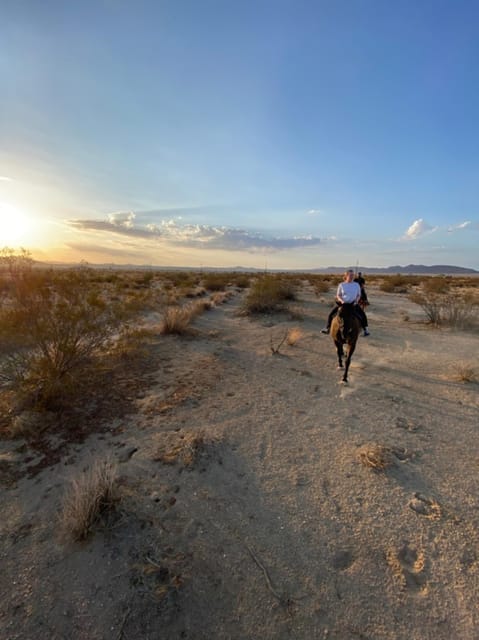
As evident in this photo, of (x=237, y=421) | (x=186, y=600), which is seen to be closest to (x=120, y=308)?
(x=237, y=421)

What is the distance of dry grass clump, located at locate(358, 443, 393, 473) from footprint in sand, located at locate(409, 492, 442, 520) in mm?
493

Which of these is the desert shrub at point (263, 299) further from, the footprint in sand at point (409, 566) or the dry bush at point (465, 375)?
the footprint in sand at point (409, 566)

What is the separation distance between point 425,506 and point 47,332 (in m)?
5.77

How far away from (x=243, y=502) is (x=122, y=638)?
1.51 meters

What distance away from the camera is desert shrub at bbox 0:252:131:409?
4.62m

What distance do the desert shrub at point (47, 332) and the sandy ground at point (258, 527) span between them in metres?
0.99

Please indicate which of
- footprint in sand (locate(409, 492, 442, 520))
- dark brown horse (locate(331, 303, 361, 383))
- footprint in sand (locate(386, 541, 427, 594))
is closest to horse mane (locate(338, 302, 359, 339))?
dark brown horse (locate(331, 303, 361, 383))

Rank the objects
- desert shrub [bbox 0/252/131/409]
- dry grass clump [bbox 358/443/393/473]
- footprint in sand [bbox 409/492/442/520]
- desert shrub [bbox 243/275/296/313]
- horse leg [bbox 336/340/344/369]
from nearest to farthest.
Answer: footprint in sand [bbox 409/492/442/520] < dry grass clump [bbox 358/443/393/473] < desert shrub [bbox 0/252/131/409] < horse leg [bbox 336/340/344/369] < desert shrub [bbox 243/275/296/313]

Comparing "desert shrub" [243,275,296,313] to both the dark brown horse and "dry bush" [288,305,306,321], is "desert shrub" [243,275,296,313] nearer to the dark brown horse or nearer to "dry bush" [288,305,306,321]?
"dry bush" [288,305,306,321]

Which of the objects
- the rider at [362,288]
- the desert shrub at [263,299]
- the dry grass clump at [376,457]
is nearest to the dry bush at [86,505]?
the dry grass clump at [376,457]

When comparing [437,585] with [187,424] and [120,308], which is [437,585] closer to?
[187,424]

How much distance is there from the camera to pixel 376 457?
3926mm

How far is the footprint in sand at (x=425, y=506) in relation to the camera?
10.4 feet

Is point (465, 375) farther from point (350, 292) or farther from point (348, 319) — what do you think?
point (350, 292)
